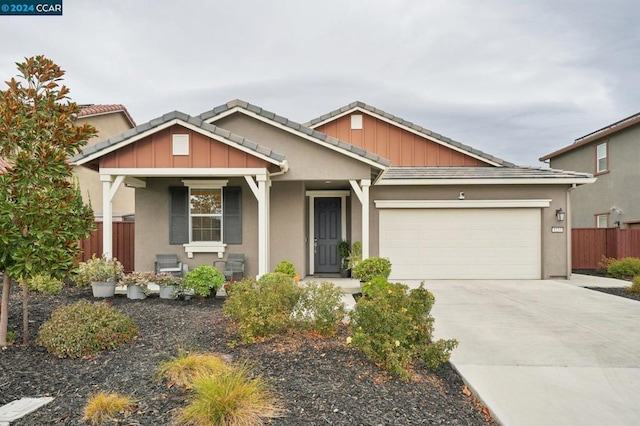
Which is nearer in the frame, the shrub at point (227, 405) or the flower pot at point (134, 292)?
the shrub at point (227, 405)

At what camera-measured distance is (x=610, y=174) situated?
16094 millimetres

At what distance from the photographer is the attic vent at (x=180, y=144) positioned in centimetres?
856

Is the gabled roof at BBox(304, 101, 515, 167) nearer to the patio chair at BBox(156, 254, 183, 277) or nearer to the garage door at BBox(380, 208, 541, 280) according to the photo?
the garage door at BBox(380, 208, 541, 280)

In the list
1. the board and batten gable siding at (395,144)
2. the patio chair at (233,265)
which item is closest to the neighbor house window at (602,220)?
the board and batten gable siding at (395,144)

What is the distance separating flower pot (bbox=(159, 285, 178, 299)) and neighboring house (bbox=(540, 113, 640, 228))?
15.7 metres

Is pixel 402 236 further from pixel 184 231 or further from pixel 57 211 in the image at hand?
pixel 57 211

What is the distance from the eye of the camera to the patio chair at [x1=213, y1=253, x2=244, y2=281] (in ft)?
31.6

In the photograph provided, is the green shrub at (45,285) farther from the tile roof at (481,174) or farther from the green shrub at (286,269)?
the tile roof at (481,174)

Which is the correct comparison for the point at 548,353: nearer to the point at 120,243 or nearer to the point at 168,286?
the point at 168,286

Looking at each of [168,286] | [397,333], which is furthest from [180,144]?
[397,333]

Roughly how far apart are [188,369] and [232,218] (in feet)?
21.2

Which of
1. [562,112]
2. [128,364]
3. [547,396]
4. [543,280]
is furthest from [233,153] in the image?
[562,112]

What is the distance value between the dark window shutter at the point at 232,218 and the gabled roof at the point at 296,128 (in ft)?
6.46

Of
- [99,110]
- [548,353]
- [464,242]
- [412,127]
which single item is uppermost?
[99,110]
